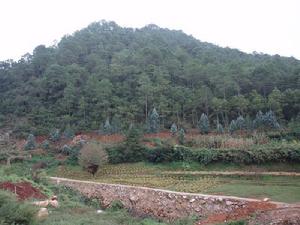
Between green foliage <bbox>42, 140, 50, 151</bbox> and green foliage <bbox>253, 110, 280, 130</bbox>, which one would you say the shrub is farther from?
green foliage <bbox>253, 110, 280, 130</bbox>

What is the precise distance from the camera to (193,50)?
6712cm

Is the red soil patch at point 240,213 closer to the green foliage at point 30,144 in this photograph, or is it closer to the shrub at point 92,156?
the shrub at point 92,156

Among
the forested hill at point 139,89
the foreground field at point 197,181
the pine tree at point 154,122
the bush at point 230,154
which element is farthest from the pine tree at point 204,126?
the foreground field at point 197,181

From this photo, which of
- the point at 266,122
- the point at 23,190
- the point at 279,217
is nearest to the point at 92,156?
the point at 23,190

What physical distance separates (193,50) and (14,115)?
1151 inches

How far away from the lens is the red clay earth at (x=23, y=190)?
1885 cm

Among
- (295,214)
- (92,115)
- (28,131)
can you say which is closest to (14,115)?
(28,131)

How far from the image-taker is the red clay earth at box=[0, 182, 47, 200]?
18855mm

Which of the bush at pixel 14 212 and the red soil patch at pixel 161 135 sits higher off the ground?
the red soil patch at pixel 161 135

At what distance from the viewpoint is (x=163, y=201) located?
20484mm

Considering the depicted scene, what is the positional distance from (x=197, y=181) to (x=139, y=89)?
22.4 meters

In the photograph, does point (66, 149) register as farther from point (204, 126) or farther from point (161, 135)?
point (204, 126)

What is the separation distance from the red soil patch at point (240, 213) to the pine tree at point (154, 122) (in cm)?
2427

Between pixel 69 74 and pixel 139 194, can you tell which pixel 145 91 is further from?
pixel 139 194
